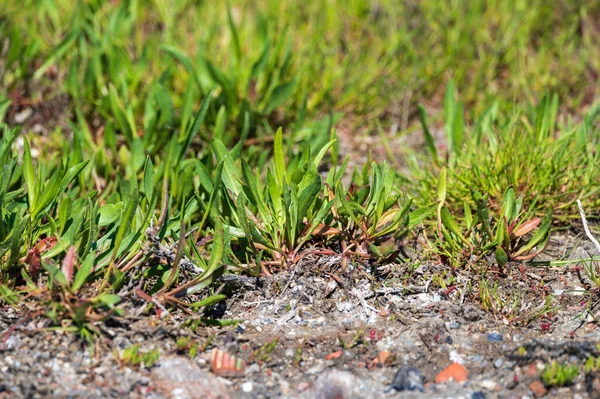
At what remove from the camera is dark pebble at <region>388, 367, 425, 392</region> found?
7.32 ft

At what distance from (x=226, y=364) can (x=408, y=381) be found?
59 centimetres

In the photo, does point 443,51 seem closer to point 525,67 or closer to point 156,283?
point 525,67

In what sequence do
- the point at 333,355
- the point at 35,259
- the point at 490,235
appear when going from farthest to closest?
the point at 490,235
the point at 35,259
the point at 333,355

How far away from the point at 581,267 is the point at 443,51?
1.92m

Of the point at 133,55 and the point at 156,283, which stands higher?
the point at 133,55

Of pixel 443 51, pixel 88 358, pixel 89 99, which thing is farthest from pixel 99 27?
pixel 88 358

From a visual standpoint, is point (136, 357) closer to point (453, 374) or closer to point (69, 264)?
point (69, 264)

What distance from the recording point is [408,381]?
2.25m

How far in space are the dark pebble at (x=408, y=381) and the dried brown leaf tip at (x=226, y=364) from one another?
1.62ft

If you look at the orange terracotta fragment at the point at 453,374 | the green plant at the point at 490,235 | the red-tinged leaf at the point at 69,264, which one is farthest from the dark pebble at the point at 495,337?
the red-tinged leaf at the point at 69,264

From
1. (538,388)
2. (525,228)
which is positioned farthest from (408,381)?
(525,228)

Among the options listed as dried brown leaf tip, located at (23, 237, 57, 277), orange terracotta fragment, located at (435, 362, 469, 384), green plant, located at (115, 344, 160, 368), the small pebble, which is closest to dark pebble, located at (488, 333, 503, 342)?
orange terracotta fragment, located at (435, 362, 469, 384)

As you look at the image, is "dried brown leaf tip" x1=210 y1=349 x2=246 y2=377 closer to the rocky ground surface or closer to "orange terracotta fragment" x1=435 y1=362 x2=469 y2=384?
the rocky ground surface

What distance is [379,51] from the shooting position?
4.26m
